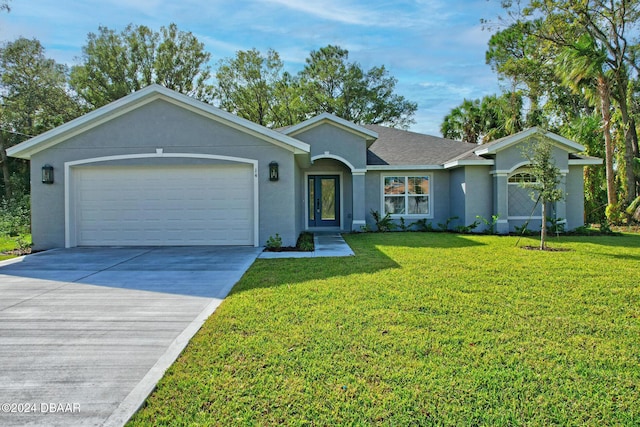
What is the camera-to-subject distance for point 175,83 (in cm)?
3488

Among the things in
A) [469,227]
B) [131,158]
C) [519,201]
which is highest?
[131,158]

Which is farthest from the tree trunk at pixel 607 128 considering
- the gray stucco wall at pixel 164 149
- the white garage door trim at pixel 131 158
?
the white garage door trim at pixel 131 158

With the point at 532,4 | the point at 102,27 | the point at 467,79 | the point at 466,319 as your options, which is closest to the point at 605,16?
the point at 532,4

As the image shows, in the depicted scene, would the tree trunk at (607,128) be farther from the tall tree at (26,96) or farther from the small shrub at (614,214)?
the tall tree at (26,96)

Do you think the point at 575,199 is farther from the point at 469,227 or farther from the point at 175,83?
the point at 175,83

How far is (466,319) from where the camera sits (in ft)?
16.0

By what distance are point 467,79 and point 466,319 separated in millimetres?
26400

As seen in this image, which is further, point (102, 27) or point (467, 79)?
point (102, 27)

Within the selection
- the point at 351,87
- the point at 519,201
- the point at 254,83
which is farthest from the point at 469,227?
the point at 254,83

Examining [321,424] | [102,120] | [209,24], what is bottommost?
[321,424]

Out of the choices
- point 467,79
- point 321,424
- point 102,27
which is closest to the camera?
point 321,424

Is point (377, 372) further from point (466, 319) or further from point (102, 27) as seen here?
point (102, 27)

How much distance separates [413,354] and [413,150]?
49.3ft

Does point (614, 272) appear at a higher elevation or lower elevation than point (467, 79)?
lower
